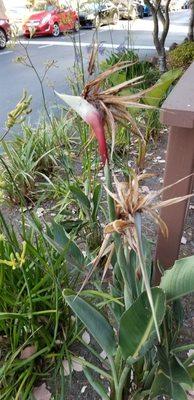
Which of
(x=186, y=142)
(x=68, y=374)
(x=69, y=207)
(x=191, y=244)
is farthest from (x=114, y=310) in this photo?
(x=69, y=207)

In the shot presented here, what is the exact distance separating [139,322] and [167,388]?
0.28 metres

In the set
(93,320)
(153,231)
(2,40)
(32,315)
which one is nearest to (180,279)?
(93,320)

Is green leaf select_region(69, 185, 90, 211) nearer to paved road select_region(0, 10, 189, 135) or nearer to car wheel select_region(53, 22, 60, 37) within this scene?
paved road select_region(0, 10, 189, 135)

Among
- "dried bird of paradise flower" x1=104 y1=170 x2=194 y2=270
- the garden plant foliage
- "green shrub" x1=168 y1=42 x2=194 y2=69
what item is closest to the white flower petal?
the garden plant foliage

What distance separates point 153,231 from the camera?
219cm

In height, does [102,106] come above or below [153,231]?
above

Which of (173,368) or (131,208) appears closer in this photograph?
(131,208)

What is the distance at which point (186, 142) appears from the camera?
130cm

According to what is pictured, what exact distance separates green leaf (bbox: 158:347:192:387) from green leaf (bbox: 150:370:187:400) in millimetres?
27

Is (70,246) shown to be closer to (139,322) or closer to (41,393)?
(139,322)

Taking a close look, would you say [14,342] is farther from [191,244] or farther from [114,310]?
[191,244]

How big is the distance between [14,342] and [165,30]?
16.2ft

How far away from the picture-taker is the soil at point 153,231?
4.64 feet

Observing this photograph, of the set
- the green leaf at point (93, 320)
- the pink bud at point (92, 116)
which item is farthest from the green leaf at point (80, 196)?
the pink bud at point (92, 116)
